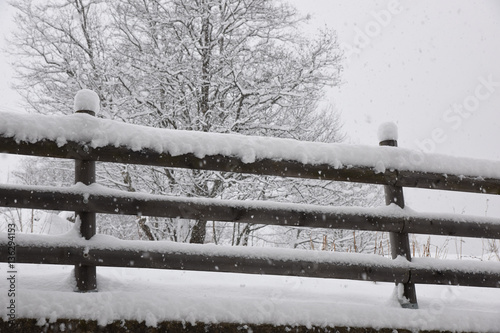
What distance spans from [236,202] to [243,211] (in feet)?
0.25

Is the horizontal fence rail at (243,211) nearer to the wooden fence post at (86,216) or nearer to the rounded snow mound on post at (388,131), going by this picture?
the wooden fence post at (86,216)

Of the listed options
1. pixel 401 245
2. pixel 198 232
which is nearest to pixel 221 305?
pixel 401 245

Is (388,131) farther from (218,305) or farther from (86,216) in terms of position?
(86,216)

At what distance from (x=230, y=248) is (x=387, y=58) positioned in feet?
612

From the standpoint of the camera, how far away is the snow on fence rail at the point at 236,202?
6.94ft

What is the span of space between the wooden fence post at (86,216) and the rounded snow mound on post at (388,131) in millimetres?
2222

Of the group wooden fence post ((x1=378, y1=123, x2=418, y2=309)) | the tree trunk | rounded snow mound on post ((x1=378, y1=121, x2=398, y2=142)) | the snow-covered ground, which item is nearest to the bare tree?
the tree trunk

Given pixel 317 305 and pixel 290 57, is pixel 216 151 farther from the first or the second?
pixel 290 57

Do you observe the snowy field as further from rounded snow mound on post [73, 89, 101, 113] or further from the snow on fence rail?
rounded snow mound on post [73, 89, 101, 113]

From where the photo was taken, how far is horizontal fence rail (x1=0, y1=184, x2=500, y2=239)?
2.13m

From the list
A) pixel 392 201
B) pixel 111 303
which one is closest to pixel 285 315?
pixel 111 303

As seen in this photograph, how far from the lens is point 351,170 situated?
99.8 inches

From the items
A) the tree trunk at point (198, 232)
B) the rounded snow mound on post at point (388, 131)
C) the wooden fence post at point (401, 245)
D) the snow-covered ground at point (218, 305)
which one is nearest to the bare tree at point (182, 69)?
the tree trunk at point (198, 232)

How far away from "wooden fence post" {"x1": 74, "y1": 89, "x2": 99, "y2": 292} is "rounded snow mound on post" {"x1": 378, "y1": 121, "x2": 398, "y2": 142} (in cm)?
222
